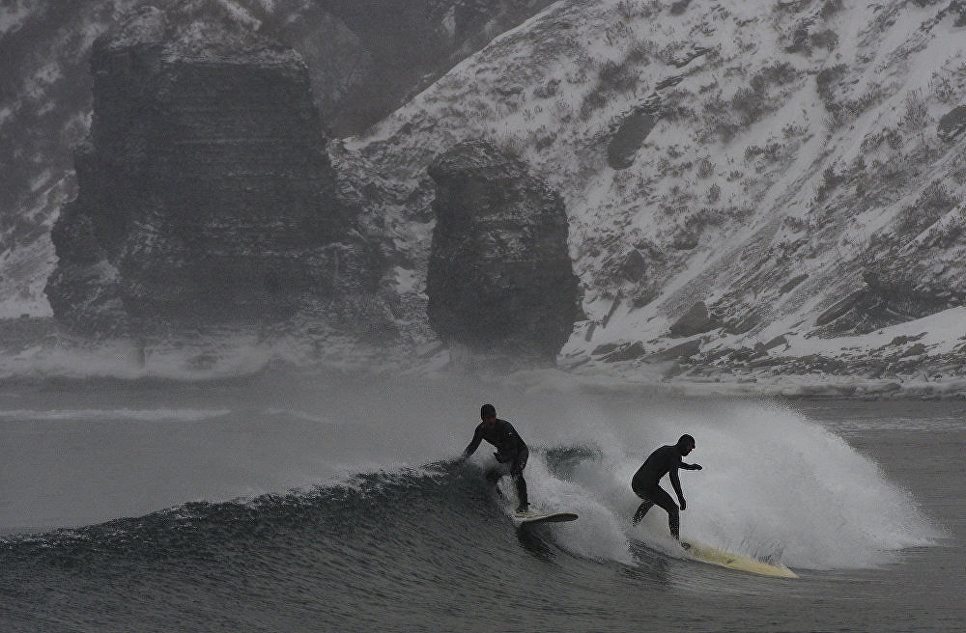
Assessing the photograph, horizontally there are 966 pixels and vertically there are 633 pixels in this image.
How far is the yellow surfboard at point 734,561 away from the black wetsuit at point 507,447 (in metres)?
2.70

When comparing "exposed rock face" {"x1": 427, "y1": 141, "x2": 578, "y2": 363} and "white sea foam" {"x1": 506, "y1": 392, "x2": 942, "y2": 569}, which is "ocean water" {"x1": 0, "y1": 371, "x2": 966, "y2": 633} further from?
"exposed rock face" {"x1": 427, "y1": 141, "x2": 578, "y2": 363}

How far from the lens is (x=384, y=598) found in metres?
14.1

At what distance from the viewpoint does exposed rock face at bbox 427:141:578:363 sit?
9138cm

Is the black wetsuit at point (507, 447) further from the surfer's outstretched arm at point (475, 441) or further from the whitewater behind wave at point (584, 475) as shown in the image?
the whitewater behind wave at point (584, 475)

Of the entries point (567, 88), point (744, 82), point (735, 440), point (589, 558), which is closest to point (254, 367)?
point (567, 88)

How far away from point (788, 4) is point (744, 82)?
10670 millimetres

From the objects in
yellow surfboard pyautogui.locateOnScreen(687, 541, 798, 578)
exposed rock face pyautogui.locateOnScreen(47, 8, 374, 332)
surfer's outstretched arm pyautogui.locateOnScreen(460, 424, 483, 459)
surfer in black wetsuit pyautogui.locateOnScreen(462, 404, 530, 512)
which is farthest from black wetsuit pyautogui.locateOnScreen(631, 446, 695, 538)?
exposed rock face pyautogui.locateOnScreen(47, 8, 374, 332)

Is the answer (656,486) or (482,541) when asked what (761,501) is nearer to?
(656,486)

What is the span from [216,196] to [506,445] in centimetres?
8736

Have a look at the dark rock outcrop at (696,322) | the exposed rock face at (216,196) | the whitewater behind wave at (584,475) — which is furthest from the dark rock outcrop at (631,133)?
the whitewater behind wave at (584,475)

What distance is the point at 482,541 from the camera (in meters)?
17.6

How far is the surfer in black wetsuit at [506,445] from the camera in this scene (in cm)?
1862

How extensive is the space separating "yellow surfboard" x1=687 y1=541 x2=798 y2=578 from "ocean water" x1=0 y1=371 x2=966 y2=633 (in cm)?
29

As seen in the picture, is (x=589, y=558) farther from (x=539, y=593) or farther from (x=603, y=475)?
(x=603, y=475)
